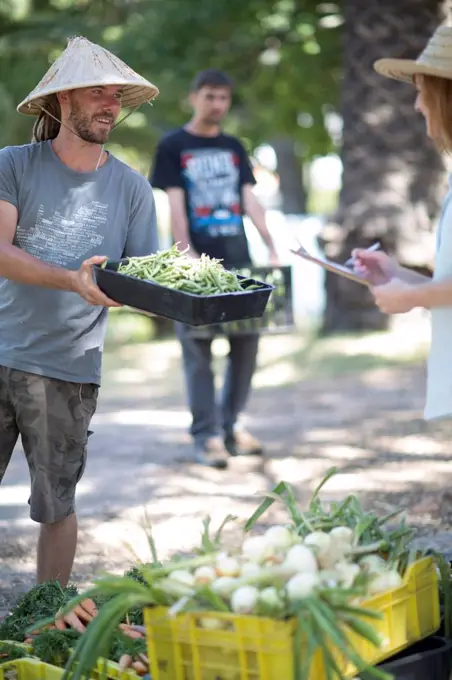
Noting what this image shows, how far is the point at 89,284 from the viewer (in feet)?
14.0

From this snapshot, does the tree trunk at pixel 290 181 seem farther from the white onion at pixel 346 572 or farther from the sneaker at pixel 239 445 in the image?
the white onion at pixel 346 572

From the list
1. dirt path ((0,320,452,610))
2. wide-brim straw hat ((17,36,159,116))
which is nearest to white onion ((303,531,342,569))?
dirt path ((0,320,452,610))

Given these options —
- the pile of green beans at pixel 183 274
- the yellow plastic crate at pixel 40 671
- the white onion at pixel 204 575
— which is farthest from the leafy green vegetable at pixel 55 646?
the pile of green beans at pixel 183 274

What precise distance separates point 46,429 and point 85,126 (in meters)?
1.14

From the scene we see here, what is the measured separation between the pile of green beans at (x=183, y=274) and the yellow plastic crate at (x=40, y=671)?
4.35 feet

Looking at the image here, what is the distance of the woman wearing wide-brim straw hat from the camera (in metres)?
3.66

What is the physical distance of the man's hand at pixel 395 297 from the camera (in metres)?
3.65

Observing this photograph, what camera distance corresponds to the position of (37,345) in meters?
4.55

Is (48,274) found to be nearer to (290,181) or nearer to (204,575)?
(204,575)

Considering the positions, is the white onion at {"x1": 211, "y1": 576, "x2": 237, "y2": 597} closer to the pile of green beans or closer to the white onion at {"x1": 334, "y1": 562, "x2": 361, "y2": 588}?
the white onion at {"x1": 334, "y1": 562, "x2": 361, "y2": 588}

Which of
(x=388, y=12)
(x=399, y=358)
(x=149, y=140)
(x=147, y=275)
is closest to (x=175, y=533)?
(x=147, y=275)

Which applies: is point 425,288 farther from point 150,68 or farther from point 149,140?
point 149,140

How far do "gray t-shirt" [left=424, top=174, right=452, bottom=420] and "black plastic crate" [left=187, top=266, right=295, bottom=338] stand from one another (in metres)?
3.43

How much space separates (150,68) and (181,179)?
541 cm
